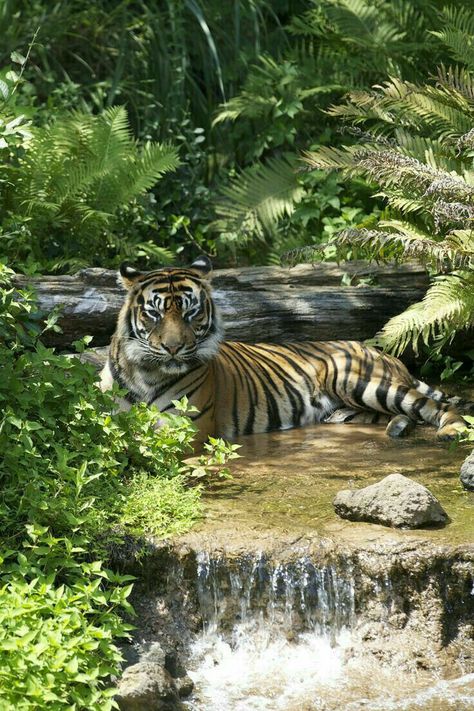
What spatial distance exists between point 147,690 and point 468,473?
220cm

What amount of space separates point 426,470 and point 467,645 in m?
1.39

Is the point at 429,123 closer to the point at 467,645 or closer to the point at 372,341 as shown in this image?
the point at 372,341

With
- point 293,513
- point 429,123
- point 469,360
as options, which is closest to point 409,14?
point 429,123

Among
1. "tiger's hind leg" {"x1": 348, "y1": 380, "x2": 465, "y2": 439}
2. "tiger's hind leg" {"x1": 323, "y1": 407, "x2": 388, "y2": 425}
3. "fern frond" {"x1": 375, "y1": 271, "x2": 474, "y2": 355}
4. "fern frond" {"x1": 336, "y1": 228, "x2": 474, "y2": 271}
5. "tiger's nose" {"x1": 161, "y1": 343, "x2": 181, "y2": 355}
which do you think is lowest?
"tiger's hind leg" {"x1": 323, "y1": 407, "x2": 388, "y2": 425}

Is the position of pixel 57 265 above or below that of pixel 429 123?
below

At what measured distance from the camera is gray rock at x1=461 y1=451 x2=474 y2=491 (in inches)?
229

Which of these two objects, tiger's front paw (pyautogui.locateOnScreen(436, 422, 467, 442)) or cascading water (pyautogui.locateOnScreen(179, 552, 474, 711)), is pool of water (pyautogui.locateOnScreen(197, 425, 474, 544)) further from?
cascading water (pyautogui.locateOnScreen(179, 552, 474, 711))

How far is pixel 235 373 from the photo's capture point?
25.1ft

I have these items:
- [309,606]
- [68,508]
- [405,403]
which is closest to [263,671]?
[309,606]

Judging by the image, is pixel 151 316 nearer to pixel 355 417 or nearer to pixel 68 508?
pixel 355 417

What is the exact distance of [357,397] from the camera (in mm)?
7730

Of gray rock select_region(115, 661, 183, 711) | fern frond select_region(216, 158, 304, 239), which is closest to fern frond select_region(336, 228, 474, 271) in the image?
fern frond select_region(216, 158, 304, 239)

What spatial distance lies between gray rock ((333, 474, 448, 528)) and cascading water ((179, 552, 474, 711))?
314 mm

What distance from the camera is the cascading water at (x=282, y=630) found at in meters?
4.95
